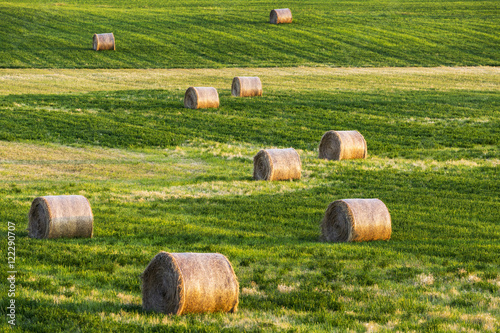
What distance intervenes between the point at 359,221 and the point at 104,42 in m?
52.3

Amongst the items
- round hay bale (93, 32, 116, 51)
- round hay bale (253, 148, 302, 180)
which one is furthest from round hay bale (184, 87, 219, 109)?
round hay bale (93, 32, 116, 51)

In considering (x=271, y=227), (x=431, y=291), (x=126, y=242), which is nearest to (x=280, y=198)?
(x=271, y=227)

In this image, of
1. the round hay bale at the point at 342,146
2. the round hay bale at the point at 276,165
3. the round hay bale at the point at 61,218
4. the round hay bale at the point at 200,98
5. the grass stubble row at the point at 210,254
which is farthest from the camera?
the round hay bale at the point at 200,98

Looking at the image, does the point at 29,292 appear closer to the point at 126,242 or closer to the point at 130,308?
the point at 130,308

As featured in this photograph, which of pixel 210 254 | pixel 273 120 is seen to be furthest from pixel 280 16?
pixel 210 254

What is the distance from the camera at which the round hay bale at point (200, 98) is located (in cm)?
3975

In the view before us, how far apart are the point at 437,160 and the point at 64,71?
3612 centimetres

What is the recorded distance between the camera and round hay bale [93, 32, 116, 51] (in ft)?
209

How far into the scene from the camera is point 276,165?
78.4ft

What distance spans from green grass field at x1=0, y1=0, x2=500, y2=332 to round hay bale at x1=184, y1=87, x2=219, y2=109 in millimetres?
655

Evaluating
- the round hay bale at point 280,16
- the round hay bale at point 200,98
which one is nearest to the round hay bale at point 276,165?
the round hay bale at point 200,98

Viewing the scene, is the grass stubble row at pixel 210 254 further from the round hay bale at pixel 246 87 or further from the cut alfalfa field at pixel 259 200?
the round hay bale at pixel 246 87

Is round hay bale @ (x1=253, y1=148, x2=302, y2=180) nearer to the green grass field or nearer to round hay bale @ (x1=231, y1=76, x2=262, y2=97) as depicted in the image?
the green grass field

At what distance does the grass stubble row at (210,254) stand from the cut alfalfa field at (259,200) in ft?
0.89
